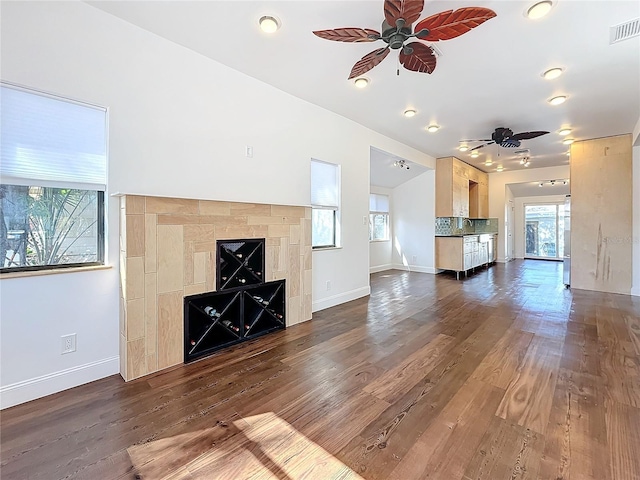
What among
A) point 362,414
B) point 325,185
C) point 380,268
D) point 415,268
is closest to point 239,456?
point 362,414

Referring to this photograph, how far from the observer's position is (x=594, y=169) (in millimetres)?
5738

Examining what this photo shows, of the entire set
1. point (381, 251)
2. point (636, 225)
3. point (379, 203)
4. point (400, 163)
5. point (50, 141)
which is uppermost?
point (400, 163)

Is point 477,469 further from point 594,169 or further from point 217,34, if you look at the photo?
point 594,169

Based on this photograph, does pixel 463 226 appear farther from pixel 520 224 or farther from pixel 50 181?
pixel 50 181

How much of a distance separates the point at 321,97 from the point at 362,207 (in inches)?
74.4

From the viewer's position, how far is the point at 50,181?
7.27 ft

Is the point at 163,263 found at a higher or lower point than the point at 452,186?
lower

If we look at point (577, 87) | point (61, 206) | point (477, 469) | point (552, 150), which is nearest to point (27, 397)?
point (61, 206)

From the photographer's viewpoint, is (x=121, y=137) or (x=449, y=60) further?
(x=449, y=60)

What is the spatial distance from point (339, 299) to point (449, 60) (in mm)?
3407

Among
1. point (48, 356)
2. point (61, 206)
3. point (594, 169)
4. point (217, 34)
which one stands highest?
point (217, 34)

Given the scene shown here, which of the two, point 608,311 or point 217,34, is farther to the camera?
point 608,311

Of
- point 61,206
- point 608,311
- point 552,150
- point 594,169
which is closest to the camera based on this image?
point 61,206

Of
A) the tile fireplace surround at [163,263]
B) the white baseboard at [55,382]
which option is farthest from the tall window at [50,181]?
the white baseboard at [55,382]
